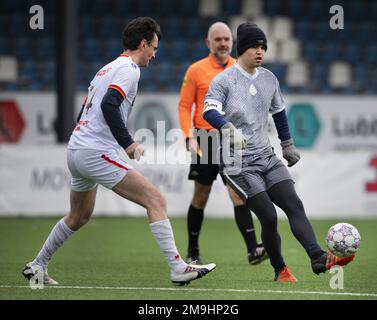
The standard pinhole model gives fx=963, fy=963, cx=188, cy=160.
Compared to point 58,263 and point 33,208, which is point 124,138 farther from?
point 33,208

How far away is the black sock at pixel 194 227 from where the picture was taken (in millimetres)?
10234

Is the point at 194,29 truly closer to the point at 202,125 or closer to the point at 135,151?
the point at 202,125

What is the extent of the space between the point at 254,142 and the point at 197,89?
7.27ft

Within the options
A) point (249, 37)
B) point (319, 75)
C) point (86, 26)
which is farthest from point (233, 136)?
point (86, 26)

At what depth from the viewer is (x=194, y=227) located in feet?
33.8

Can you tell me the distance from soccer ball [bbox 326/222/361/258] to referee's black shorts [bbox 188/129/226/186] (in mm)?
2374

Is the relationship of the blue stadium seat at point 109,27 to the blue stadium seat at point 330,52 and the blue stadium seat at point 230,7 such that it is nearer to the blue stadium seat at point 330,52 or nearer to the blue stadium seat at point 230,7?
the blue stadium seat at point 230,7

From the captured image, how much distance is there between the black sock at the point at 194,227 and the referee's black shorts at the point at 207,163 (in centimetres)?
36

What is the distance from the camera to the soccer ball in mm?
7828

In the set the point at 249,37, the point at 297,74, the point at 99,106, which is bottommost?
the point at 297,74

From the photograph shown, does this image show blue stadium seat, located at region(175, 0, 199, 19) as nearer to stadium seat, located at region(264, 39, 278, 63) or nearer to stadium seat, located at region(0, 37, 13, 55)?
stadium seat, located at region(264, 39, 278, 63)

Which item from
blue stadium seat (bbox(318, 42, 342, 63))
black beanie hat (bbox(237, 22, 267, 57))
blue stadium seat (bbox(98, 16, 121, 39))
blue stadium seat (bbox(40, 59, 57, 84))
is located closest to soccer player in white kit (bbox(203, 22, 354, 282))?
black beanie hat (bbox(237, 22, 267, 57))

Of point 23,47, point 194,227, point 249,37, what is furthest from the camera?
point 23,47

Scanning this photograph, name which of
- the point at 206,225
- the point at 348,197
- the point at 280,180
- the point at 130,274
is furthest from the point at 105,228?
the point at 280,180
